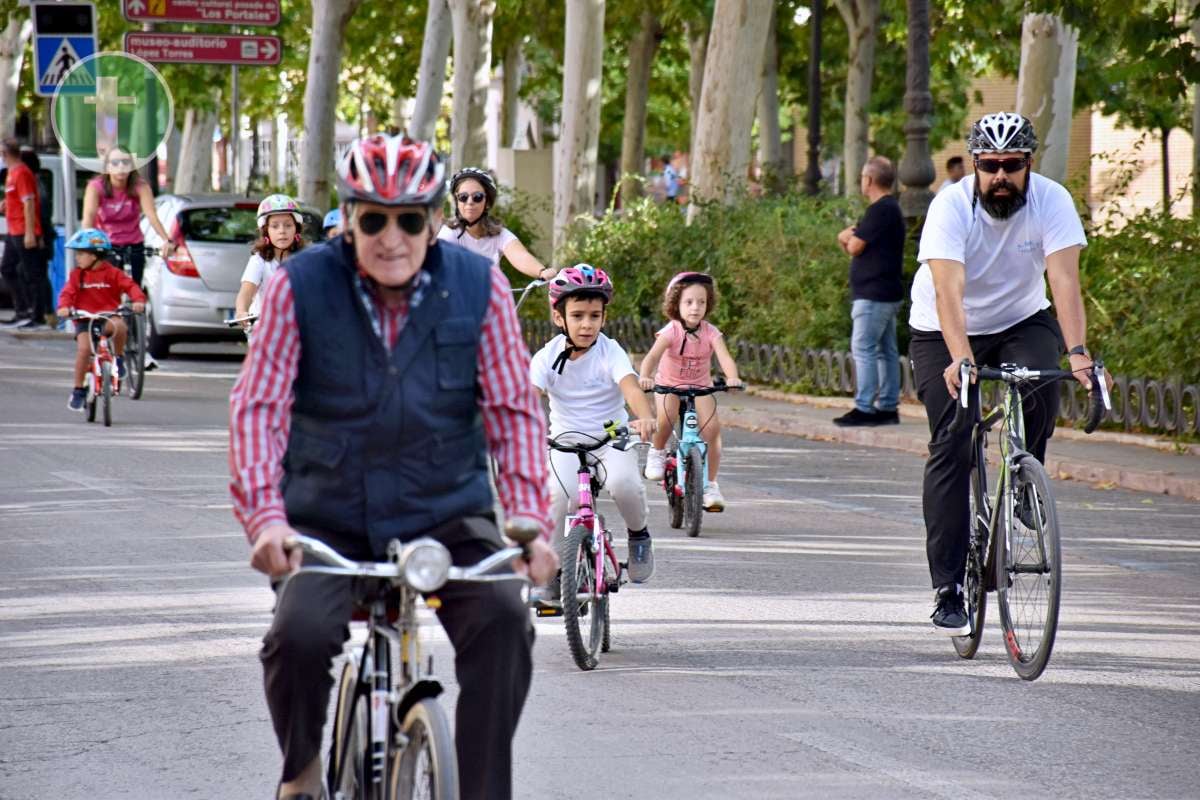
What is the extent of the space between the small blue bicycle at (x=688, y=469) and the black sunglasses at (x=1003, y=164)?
3465 mm

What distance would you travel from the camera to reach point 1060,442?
15414mm

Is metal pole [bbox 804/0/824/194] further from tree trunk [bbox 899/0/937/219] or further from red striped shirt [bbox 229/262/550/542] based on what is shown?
red striped shirt [bbox 229/262/550/542]

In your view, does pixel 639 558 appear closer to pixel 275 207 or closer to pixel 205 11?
pixel 275 207

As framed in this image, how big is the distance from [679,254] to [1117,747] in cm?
1589

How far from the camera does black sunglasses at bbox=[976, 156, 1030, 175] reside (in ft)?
25.3

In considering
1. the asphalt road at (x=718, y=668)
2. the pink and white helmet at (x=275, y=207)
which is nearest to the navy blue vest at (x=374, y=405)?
the asphalt road at (x=718, y=668)

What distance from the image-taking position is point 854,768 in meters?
6.13

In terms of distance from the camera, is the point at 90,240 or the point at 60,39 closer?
the point at 90,240

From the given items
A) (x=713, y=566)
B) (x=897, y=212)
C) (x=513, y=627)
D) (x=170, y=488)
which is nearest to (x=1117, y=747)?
(x=513, y=627)

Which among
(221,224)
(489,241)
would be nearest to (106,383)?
(489,241)

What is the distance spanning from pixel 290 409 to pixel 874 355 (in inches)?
509

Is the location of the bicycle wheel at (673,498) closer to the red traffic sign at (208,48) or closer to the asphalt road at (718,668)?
the asphalt road at (718,668)

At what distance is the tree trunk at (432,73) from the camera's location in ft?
98.7

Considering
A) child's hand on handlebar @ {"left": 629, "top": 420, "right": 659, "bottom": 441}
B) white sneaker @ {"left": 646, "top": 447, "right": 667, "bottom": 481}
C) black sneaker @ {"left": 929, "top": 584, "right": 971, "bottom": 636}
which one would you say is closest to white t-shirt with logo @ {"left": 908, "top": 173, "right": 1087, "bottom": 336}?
black sneaker @ {"left": 929, "top": 584, "right": 971, "bottom": 636}
